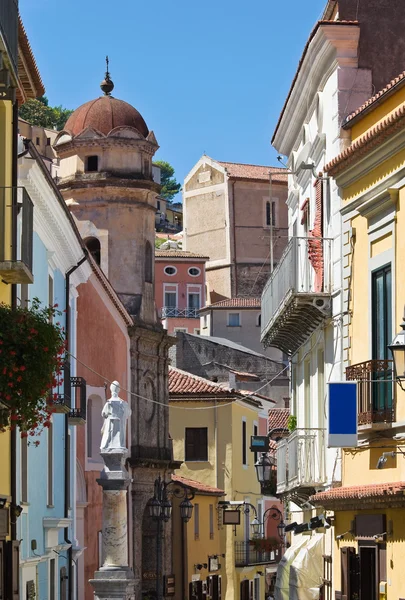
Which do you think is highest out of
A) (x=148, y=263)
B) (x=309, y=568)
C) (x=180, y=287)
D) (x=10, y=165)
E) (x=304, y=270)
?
(x=180, y=287)

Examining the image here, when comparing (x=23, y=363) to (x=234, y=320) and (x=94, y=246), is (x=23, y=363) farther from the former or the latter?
(x=234, y=320)

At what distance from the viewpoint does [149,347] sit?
4984 cm

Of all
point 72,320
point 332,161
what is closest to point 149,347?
point 72,320

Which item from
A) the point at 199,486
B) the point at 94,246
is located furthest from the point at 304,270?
the point at 199,486

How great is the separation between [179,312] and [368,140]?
7662 centimetres

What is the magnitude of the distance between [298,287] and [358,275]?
3615mm

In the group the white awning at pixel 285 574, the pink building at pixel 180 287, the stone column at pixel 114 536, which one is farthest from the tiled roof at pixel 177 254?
the white awning at pixel 285 574

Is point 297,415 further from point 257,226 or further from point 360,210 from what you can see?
point 257,226

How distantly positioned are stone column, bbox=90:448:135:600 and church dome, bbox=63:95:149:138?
19.8 metres

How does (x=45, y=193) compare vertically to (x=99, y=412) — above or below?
above

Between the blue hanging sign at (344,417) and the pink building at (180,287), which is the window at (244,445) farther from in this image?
the blue hanging sign at (344,417)

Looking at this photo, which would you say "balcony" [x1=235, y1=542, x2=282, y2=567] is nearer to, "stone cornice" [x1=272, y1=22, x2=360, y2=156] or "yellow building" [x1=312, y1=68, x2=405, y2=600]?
"stone cornice" [x1=272, y1=22, x2=360, y2=156]

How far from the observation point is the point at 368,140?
2002 cm

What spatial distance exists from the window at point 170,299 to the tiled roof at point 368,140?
247 feet
